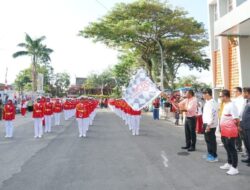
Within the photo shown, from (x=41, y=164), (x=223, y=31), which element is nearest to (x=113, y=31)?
(x=223, y=31)

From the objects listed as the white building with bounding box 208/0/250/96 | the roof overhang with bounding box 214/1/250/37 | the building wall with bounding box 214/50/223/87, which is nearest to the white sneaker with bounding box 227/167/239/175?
the roof overhang with bounding box 214/1/250/37

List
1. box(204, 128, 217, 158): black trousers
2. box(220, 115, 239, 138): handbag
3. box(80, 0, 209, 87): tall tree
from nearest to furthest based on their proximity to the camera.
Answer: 1. box(220, 115, 239, 138): handbag
2. box(204, 128, 217, 158): black trousers
3. box(80, 0, 209, 87): tall tree

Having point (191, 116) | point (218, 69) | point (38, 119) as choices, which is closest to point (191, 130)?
point (191, 116)

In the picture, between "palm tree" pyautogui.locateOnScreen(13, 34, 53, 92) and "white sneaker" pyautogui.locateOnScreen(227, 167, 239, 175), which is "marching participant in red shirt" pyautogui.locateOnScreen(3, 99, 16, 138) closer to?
"white sneaker" pyautogui.locateOnScreen(227, 167, 239, 175)

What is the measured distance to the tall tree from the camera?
33.2 meters

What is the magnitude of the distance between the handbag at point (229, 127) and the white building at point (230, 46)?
6359mm

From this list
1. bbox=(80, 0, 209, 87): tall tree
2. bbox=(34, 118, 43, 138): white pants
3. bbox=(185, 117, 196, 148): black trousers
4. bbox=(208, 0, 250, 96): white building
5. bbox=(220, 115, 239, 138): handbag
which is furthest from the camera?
bbox=(80, 0, 209, 87): tall tree

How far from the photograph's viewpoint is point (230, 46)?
18562 mm

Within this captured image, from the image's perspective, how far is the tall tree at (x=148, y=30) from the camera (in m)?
33.2

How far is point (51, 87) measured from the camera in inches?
3489

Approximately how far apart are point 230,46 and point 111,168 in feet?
42.2

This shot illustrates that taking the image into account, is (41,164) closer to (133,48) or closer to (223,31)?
(223,31)

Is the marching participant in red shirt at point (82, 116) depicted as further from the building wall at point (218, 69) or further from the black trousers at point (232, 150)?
the building wall at point (218, 69)

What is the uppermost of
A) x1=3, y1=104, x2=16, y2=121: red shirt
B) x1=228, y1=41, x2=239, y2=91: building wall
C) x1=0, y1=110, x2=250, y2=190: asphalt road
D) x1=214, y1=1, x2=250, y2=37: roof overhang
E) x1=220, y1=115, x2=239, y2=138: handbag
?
x1=214, y1=1, x2=250, y2=37: roof overhang
